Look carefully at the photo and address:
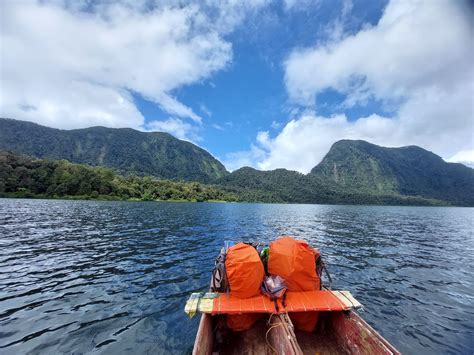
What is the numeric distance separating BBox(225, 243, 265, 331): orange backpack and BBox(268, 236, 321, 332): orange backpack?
0.79 metres

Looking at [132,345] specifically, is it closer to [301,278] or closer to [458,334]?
[301,278]

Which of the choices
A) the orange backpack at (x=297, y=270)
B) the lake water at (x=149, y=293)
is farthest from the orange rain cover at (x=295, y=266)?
the lake water at (x=149, y=293)

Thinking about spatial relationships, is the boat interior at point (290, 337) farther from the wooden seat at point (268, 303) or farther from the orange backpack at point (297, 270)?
the orange backpack at point (297, 270)

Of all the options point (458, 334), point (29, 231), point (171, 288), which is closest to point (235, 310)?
point (171, 288)

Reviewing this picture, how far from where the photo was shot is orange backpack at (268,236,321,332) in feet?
22.3

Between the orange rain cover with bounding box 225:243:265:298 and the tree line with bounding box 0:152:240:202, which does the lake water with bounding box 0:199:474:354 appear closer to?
the orange rain cover with bounding box 225:243:265:298

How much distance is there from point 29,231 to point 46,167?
12052cm

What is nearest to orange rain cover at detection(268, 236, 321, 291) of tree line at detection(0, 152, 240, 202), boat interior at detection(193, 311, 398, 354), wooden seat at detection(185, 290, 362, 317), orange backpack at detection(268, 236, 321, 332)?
orange backpack at detection(268, 236, 321, 332)

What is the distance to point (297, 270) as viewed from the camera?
6941 mm

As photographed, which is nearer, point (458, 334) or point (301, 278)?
point (301, 278)

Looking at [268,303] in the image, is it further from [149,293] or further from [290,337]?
[149,293]

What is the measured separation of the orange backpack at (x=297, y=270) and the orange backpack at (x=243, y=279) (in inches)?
31.1

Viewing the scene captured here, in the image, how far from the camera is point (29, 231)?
80.5 ft

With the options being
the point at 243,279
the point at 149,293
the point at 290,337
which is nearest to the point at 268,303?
the point at 243,279
